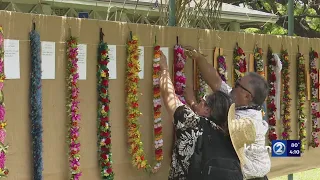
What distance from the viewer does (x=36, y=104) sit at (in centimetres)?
341

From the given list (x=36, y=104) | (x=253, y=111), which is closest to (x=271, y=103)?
(x=253, y=111)

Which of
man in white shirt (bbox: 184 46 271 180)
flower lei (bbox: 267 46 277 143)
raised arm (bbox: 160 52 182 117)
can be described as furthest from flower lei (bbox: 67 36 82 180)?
flower lei (bbox: 267 46 277 143)

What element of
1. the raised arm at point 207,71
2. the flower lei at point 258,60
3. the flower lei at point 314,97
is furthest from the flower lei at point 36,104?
the flower lei at point 314,97

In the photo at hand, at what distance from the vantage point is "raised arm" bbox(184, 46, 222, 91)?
4414 millimetres

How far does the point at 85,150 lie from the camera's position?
12.4 feet

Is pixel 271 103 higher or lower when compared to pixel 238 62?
lower

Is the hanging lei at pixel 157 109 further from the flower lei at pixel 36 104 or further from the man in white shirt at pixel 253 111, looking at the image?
the flower lei at pixel 36 104

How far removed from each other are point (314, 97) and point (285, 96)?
1.64 ft

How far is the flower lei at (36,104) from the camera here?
134 inches

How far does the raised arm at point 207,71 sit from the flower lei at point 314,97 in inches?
74.8

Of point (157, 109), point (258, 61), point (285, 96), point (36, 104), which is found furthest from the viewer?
point (285, 96)

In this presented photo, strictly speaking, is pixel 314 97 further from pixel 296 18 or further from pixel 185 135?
pixel 296 18

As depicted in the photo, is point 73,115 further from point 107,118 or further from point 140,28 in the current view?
point 140,28

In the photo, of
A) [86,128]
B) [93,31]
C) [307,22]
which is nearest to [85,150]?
[86,128]
